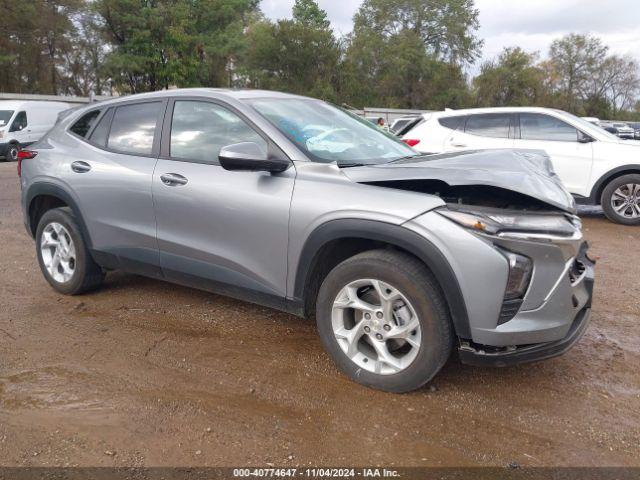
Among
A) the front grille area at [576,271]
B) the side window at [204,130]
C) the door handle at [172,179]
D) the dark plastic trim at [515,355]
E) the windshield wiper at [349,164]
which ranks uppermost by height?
the side window at [204,130]

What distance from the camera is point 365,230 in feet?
9.57

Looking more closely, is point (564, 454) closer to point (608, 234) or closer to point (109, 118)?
point (109, 118)

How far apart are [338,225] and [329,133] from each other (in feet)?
3.26

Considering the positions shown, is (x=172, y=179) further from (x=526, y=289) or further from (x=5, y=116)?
(x=5, y=116)

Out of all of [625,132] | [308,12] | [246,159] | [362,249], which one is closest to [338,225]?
[362,249]

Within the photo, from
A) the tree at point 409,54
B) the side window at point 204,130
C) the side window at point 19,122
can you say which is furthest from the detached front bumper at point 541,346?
the tree at point 409,54

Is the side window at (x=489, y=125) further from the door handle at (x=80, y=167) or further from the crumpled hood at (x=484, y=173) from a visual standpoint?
the door handle at (x=80, y=167)

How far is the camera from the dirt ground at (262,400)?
2.55m

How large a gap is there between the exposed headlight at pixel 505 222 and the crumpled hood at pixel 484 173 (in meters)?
0.11

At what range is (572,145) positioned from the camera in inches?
321

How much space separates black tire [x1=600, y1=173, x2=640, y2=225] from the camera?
7.84 m

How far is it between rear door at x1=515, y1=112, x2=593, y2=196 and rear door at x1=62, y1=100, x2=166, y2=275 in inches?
246

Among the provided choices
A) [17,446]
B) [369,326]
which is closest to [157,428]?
[17,446]

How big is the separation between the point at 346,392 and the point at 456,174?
4.42 ft
